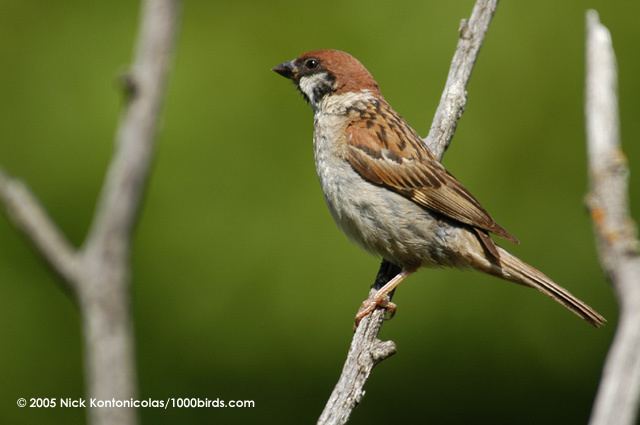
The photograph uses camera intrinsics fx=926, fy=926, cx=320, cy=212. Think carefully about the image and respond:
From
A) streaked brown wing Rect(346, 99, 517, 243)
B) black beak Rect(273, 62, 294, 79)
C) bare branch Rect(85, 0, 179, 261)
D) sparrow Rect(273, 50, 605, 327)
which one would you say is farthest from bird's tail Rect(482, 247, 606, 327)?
bare branch Rect(85, 0, 179, 261)

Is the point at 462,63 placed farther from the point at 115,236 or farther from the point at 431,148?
the point at 115,236

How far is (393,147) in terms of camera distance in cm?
349

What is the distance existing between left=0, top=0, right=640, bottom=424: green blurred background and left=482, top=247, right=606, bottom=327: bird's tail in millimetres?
330

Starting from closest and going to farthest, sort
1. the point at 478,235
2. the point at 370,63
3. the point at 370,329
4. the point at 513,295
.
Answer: the point at 370,329 → the point at 478,235 → the point at 513,295 → the point at 370,63

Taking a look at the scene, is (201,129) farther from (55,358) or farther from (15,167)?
(55,358)

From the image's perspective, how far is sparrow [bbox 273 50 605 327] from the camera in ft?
10.8

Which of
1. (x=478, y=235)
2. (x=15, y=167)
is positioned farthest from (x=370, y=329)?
(x=15, y=167)

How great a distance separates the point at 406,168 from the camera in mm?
3434

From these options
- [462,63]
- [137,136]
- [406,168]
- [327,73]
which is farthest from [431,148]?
[137,136]

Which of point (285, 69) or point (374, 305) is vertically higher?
point (285, 69)

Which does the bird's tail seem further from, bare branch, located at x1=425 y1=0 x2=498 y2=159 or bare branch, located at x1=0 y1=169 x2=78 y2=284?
bare branch, located at x1=0 y1=169 x2=78 y2=284

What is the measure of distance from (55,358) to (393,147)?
5.15 feet

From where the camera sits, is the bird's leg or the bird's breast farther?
the bird's breast

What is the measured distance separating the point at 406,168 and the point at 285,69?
0.68 metres
